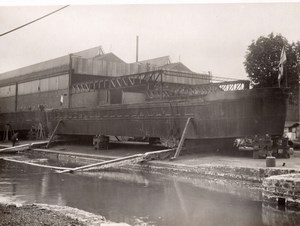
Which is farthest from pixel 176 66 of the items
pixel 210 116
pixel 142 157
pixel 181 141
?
pixel 142 157

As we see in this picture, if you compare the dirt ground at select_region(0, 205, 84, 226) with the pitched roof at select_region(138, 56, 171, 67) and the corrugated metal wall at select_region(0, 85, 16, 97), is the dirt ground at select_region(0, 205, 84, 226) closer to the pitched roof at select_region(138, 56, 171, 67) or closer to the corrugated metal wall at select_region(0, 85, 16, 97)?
the corrugated metal wall at select_region(0, 85, 16, 97)

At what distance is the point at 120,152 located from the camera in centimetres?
2142

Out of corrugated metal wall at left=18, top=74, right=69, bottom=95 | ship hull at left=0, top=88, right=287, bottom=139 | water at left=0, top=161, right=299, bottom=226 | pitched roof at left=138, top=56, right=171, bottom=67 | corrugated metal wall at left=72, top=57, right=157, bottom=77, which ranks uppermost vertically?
pitched roof at left=138, top=56, right=171, bottom=67

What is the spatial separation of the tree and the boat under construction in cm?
230

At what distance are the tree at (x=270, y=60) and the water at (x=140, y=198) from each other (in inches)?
435

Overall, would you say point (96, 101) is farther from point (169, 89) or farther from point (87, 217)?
point (87, 217)

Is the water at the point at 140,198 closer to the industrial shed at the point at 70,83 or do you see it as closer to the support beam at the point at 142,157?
the support beam at the point at 142,157

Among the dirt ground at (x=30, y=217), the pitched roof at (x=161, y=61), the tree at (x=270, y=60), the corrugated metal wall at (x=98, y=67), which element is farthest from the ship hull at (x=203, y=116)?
the pitched roof at (x=161, y=61)

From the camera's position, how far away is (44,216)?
7.41 meters

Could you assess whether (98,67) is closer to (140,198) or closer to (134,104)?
(134,104)

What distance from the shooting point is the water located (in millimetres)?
8867

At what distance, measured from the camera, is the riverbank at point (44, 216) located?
6.83m

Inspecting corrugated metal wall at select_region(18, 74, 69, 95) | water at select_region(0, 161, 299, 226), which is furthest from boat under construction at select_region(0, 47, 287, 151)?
water at select_region(0, 161, 299, 226)

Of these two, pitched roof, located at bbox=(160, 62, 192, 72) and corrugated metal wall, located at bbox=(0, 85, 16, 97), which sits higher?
pitched roof, located at bbox=(160, 62, 192, 72)
